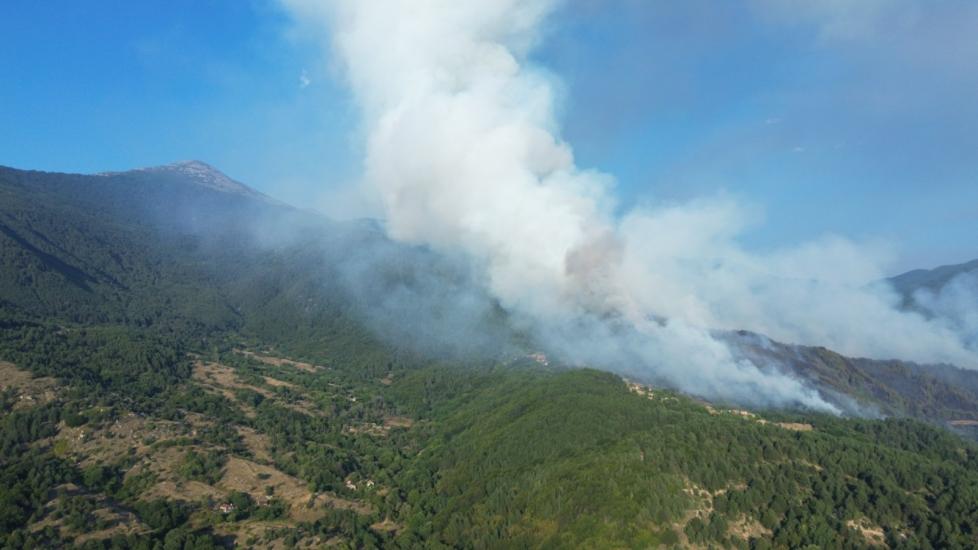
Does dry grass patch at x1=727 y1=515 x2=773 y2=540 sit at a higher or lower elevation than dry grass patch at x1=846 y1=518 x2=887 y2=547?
lower

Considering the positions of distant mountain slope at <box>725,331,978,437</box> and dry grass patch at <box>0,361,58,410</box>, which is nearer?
dry grass patch at <box>0,361,58,410</box>

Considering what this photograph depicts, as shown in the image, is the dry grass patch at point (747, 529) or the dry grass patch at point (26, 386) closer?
the dry grass patch at point (747, 529)

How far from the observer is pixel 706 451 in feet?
280

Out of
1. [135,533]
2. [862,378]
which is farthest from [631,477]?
[862,378]

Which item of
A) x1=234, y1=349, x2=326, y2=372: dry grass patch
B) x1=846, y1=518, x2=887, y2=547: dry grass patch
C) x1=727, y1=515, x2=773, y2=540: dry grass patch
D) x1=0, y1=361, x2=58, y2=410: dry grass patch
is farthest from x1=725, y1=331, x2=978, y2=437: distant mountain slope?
x1=0, y1=361, x2=58, y2=410: dry grass patch

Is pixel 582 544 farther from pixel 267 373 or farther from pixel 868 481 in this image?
pixel 267 373

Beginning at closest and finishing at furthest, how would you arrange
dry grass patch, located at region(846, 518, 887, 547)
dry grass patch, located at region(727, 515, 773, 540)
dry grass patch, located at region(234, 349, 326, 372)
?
dry grass patch, located at region(846, 518, 887, 547), dry grass patch, located at region(727, 515, 773, 540), dry grass patch, located at region(234, 349, 326, 372)

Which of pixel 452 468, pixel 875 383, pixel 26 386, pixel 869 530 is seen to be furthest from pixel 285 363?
pixel 875 383

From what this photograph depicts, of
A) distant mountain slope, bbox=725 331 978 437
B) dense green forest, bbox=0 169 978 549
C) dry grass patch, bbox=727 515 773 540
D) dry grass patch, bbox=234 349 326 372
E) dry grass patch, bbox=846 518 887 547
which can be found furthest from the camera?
dry grass patch, bbox=234 349 326 372

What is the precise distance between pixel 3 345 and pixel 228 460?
204ft

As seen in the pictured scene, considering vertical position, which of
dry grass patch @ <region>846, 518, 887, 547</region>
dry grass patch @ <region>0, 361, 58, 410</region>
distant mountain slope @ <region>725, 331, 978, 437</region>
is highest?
distant mountain slope @ <region>725, 331, 978, 437</region>

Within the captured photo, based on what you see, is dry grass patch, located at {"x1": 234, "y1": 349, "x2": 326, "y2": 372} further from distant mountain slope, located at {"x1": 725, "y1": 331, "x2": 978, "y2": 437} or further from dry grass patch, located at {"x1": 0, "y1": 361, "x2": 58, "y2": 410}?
distant mountain slope, located at {"x1": 725, "y1": 331, "x2": 978, "y2": 437}

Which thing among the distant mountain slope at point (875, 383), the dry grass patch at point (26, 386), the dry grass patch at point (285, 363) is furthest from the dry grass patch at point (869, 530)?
the dry grass patch at point (285, 363)

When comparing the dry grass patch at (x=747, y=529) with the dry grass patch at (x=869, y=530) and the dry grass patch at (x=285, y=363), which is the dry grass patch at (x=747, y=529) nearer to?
the dry grass patch at (x=869, y=530)
